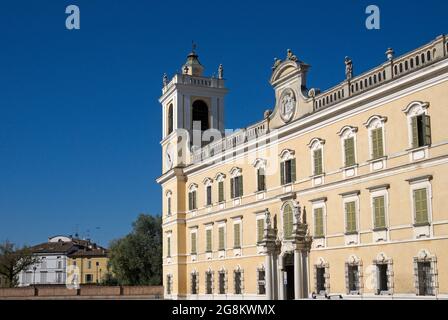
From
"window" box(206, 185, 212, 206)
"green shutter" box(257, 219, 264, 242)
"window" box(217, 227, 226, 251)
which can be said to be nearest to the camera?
"green shutter" box(257, 219, 264, 242)

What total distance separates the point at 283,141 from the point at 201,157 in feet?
36.8

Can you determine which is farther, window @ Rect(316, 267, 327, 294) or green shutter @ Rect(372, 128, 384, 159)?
window @ Rect(316, 267, 327, 294)

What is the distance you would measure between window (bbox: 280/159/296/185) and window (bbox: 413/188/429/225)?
906cm

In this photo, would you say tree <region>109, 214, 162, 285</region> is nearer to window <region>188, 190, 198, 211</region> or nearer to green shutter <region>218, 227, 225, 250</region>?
window <region>188, 190, 198, 211</region>

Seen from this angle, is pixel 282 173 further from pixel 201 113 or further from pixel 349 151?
pixel 201 113

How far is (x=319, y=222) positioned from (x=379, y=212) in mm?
4477

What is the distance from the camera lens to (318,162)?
3089 centimetres

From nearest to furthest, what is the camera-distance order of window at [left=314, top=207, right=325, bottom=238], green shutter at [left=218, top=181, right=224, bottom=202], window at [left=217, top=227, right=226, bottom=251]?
window at [left=314, top=207, right=325, bottom=238]
window at [left=217, top=227, right=226, bottom=251]
green shutter at [left=218, top=181, right=224, bottom=202]

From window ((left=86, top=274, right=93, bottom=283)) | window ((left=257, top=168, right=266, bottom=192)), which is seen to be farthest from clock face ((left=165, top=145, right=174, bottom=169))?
window ((left=86, top=274, right=93, bottom=283))

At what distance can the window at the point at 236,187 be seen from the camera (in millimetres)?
38359

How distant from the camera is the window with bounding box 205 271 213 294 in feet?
136
